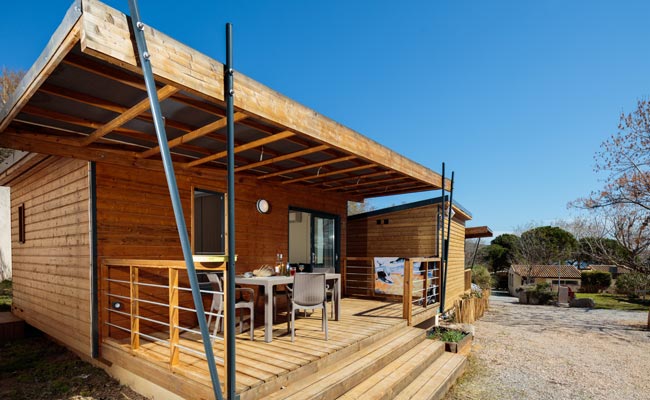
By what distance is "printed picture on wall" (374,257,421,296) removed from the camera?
25.0ft

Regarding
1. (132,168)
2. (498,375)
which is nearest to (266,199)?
(132,168)

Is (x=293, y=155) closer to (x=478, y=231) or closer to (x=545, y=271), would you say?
(x=478, y=231)

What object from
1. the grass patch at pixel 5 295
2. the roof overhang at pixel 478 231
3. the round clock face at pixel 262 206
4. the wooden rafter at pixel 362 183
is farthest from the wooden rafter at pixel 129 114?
the roof overhang at pixel 478 231

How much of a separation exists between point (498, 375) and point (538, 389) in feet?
1.99

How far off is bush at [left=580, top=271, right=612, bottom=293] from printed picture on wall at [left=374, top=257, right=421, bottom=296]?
2573cm

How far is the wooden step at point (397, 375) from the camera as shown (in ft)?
11.4

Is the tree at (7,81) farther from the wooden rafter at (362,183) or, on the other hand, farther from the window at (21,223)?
the wooden rafter at (362,183)

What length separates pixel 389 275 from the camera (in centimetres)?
770

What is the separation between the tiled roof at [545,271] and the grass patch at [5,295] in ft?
93.5

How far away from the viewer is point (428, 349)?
5.12 metres

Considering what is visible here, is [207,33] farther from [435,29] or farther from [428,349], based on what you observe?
[428,349]

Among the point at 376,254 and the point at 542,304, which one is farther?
the point at 542,304

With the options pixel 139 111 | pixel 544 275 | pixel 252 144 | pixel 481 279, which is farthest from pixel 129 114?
pixel 544 275

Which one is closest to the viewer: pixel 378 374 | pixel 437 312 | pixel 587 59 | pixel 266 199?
pixel 378 374
